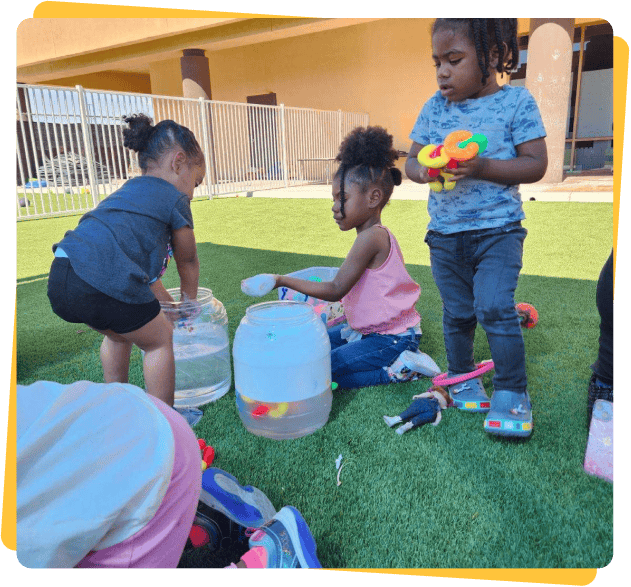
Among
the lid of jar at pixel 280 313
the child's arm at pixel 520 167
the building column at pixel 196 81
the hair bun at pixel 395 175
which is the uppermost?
the building column at pixel 196 81

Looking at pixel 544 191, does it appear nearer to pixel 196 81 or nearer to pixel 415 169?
pixel 415 169

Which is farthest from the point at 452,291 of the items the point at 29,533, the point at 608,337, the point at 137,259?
the point at 29,533

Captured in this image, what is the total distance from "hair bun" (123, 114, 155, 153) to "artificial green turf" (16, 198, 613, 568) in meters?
0.43

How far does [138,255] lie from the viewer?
153 centimetres

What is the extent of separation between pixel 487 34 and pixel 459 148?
0.98ft

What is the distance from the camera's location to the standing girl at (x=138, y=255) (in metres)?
1.43

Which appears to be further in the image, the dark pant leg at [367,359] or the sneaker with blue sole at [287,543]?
the dark pant leg at [367,359]

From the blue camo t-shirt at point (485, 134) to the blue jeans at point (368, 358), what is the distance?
51 centimetres

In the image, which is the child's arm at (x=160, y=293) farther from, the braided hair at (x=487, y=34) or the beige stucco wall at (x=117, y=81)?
the braided hair at (x=487, y=34)

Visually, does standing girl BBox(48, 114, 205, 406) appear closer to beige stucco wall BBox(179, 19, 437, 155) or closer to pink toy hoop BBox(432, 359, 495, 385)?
beige stucco wall BBox(179, 19, 437, 155)

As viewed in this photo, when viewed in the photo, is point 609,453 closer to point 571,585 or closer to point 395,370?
point 571,585

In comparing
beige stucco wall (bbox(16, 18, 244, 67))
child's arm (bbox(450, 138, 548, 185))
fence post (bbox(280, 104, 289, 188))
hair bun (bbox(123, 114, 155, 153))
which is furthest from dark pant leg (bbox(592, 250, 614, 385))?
fence post (bbox(280, 104, 289, 188))

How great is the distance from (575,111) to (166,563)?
4.82 feet

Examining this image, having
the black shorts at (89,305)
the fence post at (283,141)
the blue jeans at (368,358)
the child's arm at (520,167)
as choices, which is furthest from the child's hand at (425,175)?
the fence post at (283,141)
